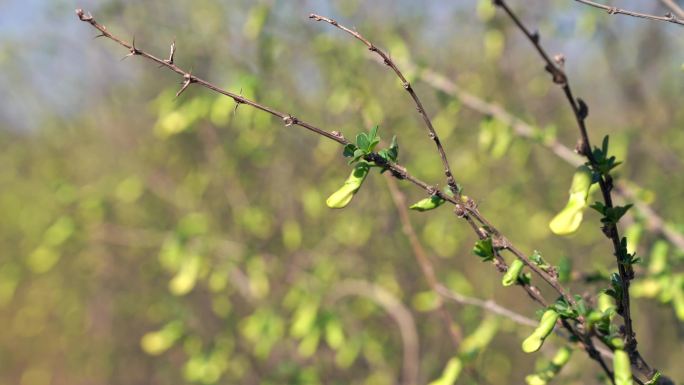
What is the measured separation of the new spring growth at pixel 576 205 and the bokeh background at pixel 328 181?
794mm

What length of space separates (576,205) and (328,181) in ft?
7.10

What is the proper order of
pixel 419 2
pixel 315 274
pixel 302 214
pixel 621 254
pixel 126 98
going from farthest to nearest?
pixel 126 98, pixel 302 214, pixel 419 2, pixel 315 274, pixel 621 254

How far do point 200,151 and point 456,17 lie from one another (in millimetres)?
1648

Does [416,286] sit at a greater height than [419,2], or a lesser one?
lesser

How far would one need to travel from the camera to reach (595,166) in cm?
81

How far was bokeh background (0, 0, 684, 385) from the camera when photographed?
2375mm

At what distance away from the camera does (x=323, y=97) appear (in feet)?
11.3

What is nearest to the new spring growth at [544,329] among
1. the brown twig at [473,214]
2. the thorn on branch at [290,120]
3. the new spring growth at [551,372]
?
the brown twig at [473,214]

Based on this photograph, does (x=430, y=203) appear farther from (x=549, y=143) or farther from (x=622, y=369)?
(x=549, y=143)

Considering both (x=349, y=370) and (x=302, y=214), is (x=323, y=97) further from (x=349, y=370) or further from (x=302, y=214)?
(x=349, y=370)

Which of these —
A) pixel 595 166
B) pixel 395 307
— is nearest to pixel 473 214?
pixel 595 166

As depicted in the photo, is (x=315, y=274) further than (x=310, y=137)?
No

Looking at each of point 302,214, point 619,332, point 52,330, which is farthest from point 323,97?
point 52,330

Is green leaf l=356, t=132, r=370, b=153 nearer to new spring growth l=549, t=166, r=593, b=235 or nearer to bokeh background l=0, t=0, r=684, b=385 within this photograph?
new spring growth l=549, t=166, r=593, b=235
